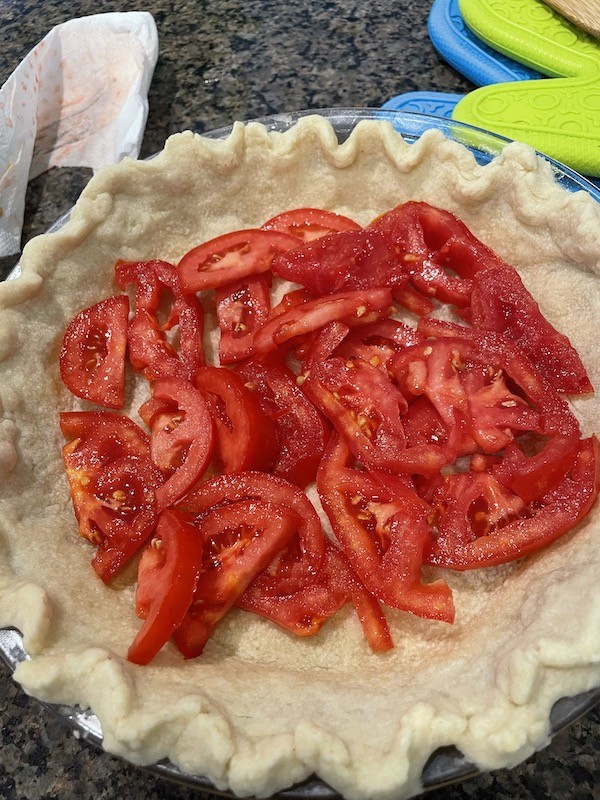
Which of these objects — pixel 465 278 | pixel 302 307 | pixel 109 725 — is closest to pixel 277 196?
pixel 302 307

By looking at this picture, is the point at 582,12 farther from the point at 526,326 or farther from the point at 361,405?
the point at 361,405

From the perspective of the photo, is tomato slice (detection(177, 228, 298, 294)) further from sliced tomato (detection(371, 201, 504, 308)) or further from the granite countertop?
Answer: the granite countertop

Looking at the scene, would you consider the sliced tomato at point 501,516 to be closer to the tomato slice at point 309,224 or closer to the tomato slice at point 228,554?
the tomato slice at point 228,554

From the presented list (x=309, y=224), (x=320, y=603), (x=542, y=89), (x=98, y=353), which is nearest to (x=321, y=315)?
(x=309, y=224)

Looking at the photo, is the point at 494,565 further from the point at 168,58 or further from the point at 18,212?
the point at 168,58

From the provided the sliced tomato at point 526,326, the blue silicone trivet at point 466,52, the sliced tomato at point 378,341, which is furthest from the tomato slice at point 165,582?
the blue silicone trivet at point 466,52
